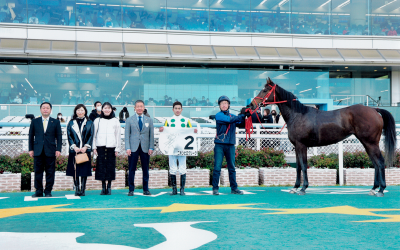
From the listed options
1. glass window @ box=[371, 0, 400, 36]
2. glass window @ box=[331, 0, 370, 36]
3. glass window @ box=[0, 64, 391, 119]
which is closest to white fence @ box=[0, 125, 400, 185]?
glass window @ box=[0, 64, 391, 119]

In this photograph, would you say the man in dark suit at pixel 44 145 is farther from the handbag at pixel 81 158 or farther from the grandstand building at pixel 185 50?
the grandstand building at pixel 185 50

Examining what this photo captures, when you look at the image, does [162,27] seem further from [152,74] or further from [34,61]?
[34,61]

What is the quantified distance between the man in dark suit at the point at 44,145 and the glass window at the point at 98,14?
14.4 m

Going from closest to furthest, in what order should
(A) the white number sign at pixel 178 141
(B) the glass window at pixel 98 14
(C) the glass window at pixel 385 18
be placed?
(A) the white number sign at pixel 178 141, (B) the glass window at pixel 98 14, (C) the glass window at pixel 385 18

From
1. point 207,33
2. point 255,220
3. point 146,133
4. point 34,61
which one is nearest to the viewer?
point 255,220

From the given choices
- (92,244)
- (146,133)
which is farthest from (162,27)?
(92,244)

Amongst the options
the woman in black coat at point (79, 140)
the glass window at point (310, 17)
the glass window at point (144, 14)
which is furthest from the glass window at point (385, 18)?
the woman in black coat at point (79, 140)

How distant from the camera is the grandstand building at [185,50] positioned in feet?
65.5

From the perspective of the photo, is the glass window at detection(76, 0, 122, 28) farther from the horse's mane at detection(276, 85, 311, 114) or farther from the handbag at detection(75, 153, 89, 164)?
the horse's mane at detection(276, 85, 311, 114)

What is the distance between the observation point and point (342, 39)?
22625 millimetres

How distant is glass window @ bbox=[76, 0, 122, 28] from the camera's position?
20.5 meters

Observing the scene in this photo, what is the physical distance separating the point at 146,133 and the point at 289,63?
16.4 m

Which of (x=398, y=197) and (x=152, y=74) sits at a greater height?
(x=152, y=74)

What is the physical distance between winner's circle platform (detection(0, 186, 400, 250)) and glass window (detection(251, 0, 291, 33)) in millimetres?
16189
